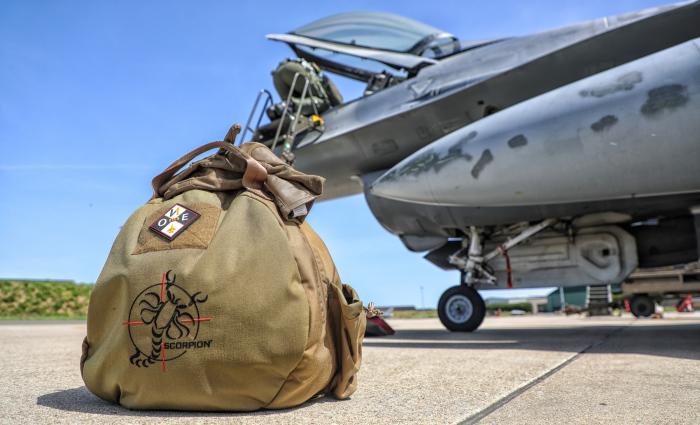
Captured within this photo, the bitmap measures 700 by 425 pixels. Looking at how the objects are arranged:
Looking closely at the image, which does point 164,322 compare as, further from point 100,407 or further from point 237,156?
point 237,156

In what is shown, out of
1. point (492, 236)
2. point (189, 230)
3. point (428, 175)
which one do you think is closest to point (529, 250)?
point (492, 236)

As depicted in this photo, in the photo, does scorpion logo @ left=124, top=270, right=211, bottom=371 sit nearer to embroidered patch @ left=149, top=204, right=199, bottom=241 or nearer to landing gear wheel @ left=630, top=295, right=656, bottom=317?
embroidered patch @ left=149, top=204, right=199, bottom=241

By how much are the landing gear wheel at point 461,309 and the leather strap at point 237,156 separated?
3.91 metres

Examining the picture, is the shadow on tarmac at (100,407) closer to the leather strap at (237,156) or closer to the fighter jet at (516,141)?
the leather strap at (237,156)

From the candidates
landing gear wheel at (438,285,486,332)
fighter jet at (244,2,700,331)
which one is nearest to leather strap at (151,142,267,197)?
fighter jet at (244,2,700,331)

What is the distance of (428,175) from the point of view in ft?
13.6

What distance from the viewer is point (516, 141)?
3594mm

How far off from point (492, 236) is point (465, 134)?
5.57ft

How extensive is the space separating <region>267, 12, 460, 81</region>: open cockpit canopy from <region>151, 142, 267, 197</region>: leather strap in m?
5.30

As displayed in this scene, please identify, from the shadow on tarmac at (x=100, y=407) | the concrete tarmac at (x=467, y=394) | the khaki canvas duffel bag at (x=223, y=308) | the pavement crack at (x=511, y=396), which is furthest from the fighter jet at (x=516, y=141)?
the shadow on tarmac at (x=100, y=407)

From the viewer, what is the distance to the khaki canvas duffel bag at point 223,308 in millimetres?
1271

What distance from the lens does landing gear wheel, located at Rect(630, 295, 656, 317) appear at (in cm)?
1141

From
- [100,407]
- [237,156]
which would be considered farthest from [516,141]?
[100,407]

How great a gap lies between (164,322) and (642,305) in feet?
41.4
